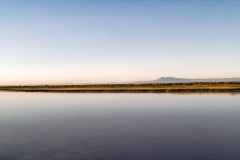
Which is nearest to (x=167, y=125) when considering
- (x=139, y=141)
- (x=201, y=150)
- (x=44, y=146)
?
(x=139, y=141)

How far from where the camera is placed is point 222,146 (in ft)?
42.5

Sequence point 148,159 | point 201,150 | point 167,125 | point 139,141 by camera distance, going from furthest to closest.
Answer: point 167,125, point 139,141, point 201,150, point 148,159

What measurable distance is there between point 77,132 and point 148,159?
7.58 meters

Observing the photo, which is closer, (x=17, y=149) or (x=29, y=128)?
(x=17, y=149)

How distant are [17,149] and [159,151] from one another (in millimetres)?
8315

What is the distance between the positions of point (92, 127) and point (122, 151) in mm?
6771

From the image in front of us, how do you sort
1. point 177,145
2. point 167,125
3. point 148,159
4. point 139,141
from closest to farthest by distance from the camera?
point 148,159 < point 177,145 < point 139,141 < point 167,125

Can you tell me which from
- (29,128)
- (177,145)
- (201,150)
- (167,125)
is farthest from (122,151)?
(29,128)

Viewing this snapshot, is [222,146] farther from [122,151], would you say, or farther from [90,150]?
[90,150]

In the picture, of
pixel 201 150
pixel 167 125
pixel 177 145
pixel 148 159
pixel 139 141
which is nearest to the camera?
pixel 148 159

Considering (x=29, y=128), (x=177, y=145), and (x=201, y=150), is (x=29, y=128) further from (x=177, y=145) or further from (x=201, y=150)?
(x=201, y=150)

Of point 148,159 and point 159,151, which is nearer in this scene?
point 148,159

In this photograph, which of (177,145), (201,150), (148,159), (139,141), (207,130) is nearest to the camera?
(148,159)

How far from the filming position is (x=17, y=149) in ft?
44.1
